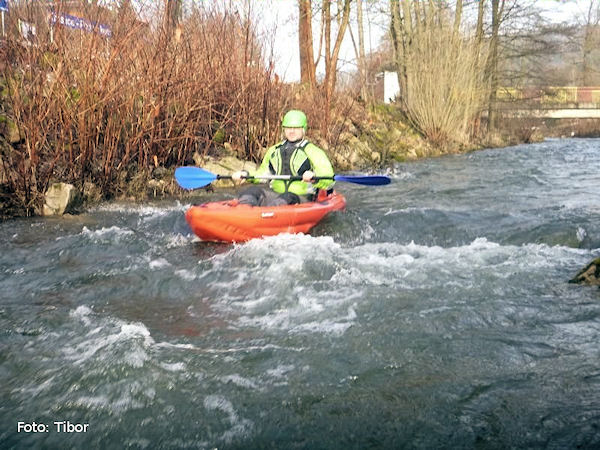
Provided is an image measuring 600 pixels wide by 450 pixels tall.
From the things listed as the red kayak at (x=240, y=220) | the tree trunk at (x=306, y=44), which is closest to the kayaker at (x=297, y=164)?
the red kayak at (x=240, y=220)

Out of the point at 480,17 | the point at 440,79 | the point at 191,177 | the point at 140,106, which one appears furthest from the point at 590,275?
the point at 480,17

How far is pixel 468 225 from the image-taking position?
21.1 ft

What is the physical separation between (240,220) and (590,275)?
9.33 feet

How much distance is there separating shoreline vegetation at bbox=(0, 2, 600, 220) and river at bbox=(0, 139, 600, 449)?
136cm

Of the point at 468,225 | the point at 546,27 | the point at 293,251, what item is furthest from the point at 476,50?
the point at 293,251

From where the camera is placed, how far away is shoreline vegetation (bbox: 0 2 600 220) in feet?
22.2

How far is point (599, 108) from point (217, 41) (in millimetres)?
23518

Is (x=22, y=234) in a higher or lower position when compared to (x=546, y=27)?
lower

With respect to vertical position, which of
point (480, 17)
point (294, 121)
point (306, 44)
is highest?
point (480, 17)

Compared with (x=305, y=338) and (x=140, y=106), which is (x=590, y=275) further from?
(x=140, y=106)

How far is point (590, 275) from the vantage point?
4199 millimetres

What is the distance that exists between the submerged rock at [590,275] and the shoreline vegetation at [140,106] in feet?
17.2

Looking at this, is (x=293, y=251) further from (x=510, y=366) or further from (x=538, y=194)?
(x=538, y=194)

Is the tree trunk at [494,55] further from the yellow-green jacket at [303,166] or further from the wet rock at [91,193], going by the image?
the wet rock at [91,193]
